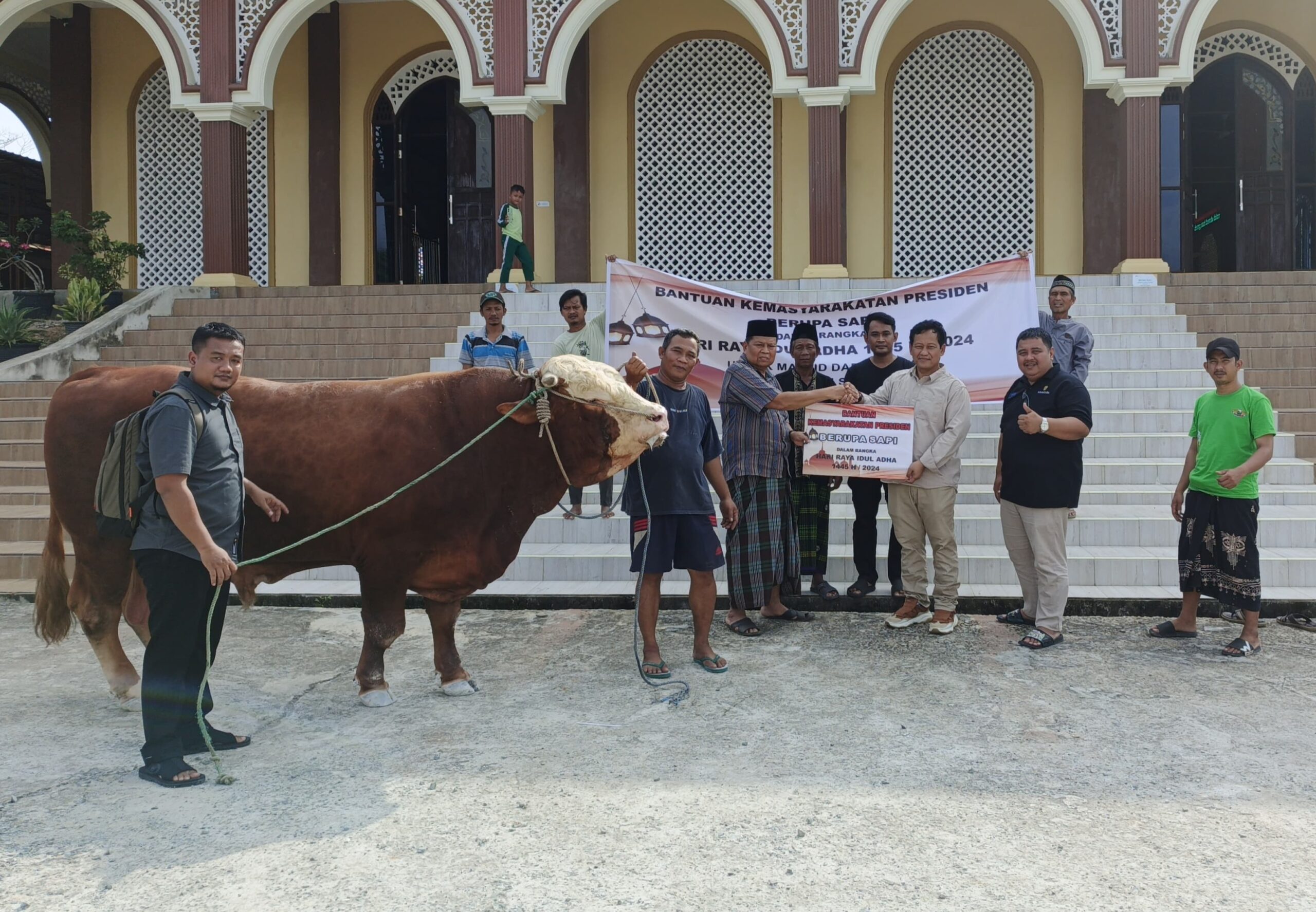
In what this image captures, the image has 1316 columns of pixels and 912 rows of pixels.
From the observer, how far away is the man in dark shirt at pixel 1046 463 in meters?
5.30

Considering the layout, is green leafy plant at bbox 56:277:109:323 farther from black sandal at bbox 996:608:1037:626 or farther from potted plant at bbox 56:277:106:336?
black sandal at bbox 996:608:1037:626

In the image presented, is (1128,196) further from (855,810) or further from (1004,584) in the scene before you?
(855,810)

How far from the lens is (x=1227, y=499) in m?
5.31

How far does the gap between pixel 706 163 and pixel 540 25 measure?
297 centimetres

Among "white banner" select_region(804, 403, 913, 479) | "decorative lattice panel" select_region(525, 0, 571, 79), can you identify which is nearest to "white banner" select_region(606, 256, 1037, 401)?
"white banner" select_region(804, 403, 913, 479)

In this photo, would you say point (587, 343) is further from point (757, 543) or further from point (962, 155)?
point (962, 155)

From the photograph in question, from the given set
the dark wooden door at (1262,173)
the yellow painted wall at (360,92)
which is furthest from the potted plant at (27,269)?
the dark wooden door at (1262,173)

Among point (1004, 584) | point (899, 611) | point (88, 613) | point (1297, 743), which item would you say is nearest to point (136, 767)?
point (88, 613)

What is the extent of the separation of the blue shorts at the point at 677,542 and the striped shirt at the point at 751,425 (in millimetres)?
757

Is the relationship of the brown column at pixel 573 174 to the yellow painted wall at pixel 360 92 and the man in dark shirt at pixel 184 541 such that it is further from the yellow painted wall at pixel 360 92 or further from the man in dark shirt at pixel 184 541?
the man in dark shirt at pixel 184 541

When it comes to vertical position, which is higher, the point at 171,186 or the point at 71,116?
the point at 71,116

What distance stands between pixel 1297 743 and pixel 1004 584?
2.57 metres

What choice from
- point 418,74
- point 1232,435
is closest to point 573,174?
point 418,74

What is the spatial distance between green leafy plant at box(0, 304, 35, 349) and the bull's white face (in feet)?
29.6
